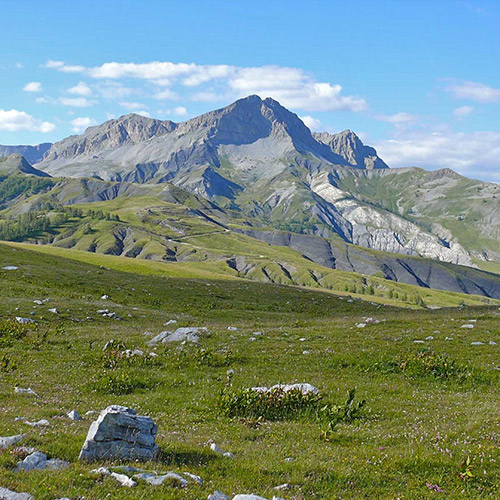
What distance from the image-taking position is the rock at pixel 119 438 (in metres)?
10.6

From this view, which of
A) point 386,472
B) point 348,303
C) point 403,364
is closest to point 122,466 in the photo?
point 386,472

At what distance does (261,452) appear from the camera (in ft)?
40.2

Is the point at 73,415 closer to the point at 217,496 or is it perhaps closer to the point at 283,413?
the point at 283,413

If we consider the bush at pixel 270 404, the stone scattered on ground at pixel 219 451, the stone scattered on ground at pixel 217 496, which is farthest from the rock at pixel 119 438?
the bush at pixel 270 404

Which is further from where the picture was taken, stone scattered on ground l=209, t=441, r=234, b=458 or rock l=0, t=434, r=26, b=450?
stone scattered on ground l=209, t=441, r=234, b=458

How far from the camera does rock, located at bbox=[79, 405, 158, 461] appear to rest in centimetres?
1060

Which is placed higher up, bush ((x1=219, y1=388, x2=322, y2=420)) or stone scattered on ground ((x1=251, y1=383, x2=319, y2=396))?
stone scattered on ground ((x1=251, y1=383, x2=319, y2=396))

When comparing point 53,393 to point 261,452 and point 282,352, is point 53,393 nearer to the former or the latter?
point 261,452

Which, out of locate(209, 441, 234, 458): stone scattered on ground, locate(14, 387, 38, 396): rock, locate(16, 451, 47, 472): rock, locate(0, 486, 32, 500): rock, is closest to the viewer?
locate(0, 486, 32, 500): rock

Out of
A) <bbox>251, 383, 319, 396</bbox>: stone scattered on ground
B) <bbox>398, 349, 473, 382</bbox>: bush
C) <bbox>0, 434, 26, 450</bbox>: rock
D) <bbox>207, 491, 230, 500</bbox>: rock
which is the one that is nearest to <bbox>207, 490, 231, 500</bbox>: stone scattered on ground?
<bbox>207, 491, 230, 500</bbox>: rock

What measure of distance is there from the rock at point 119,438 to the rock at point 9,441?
1.85 m

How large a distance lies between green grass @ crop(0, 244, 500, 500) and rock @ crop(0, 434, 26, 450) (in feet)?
0.70

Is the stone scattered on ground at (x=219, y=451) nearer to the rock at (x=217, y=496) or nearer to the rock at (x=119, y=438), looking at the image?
the rock at (x=119, y=438)

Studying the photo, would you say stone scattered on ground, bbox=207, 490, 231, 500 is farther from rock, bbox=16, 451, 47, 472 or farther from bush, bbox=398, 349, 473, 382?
bush, bbox=398, 349, 473, 382
